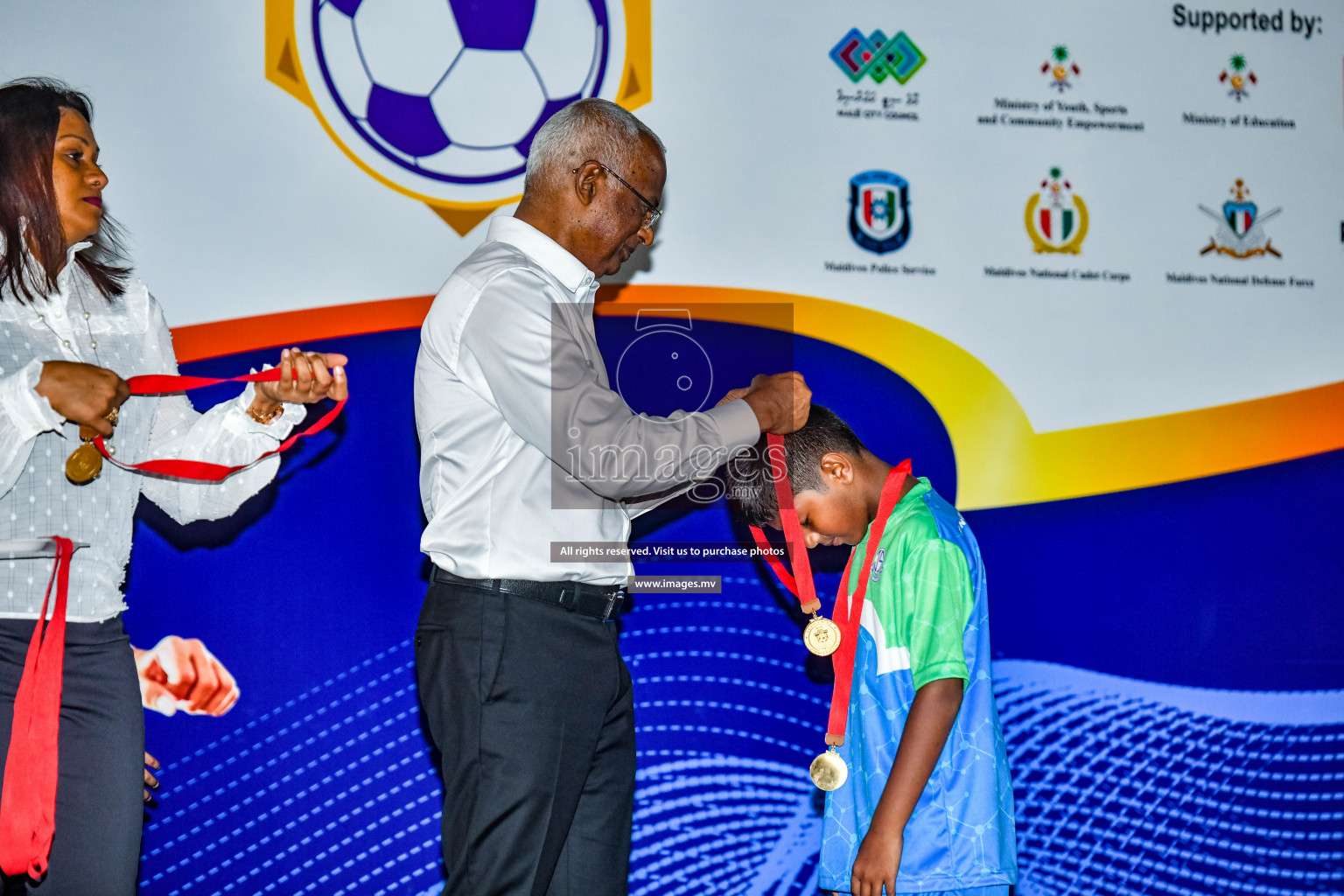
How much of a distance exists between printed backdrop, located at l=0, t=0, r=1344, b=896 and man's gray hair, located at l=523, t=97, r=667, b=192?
3.51ft

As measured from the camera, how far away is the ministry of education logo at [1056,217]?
11.2 ft

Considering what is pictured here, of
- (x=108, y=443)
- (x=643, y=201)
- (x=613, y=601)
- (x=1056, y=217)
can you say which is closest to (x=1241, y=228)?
(x=1056, y=217)

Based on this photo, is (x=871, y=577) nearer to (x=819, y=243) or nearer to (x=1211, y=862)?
(x=819, y=243)

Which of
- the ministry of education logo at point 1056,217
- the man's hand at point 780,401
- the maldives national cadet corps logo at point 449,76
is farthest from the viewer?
the ministry of education logo at point 1056,217

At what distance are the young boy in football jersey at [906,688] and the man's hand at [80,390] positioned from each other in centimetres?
128

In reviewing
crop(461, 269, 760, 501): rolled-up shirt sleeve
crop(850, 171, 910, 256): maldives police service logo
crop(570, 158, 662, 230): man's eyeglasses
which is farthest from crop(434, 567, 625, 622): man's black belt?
crop(850, 171, 910, 256): maldives police service logo

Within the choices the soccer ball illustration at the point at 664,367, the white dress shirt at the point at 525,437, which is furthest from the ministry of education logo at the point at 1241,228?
the white dress shirt at the point at 525,437


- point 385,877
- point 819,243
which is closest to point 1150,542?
point 819,243

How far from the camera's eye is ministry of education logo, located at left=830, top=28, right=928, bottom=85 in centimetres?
333

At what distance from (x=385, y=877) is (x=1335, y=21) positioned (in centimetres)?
416

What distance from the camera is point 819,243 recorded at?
10.8ft

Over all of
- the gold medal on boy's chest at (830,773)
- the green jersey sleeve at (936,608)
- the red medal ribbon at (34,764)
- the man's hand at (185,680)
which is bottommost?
the man's hand at (185,680)

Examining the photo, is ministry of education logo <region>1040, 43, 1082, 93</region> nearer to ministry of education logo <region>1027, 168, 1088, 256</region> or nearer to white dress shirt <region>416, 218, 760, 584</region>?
ministry of education logo <region>1027, 168, 1088, 256</region>

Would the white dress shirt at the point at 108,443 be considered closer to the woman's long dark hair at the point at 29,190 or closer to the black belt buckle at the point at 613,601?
the woman's long dark hair at the point at 29,190
